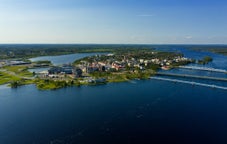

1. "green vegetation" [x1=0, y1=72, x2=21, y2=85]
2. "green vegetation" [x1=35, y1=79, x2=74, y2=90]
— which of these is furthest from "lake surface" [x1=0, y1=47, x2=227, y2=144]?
"green vegetation" [x1=0, y1=72, x2=21, y2=85]

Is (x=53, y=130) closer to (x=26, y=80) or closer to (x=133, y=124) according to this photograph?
(x=133, y=124)

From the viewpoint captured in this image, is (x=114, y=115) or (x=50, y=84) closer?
(x=114, y=115)

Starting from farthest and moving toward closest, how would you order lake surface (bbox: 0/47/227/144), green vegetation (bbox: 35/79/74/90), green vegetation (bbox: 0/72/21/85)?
1. green vegetation (bbox: 0/72/21/85)
2. green vegetation (bbox: 35/79/74/90)
3. lake surface (bbox: 0/47/227/144)

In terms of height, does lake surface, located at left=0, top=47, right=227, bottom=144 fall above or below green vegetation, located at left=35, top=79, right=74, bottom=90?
below

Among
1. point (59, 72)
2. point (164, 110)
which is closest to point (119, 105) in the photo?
point (164, 110)

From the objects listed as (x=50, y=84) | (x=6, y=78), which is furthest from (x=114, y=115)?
(x=6, y=78)

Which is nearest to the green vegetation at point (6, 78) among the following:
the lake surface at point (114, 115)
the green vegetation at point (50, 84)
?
the green vegetation at point (50, 84)

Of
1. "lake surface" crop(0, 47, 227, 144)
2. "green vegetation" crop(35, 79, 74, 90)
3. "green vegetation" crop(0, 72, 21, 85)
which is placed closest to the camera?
"lake surface" crop(0, 47, 227, 144)

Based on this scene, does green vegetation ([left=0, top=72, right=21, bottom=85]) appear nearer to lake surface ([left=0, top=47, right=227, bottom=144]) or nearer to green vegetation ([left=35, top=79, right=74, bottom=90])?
green vegetation ([left=35, top=79, right=74, bottom=90])

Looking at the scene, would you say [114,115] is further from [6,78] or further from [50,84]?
[6,78]
